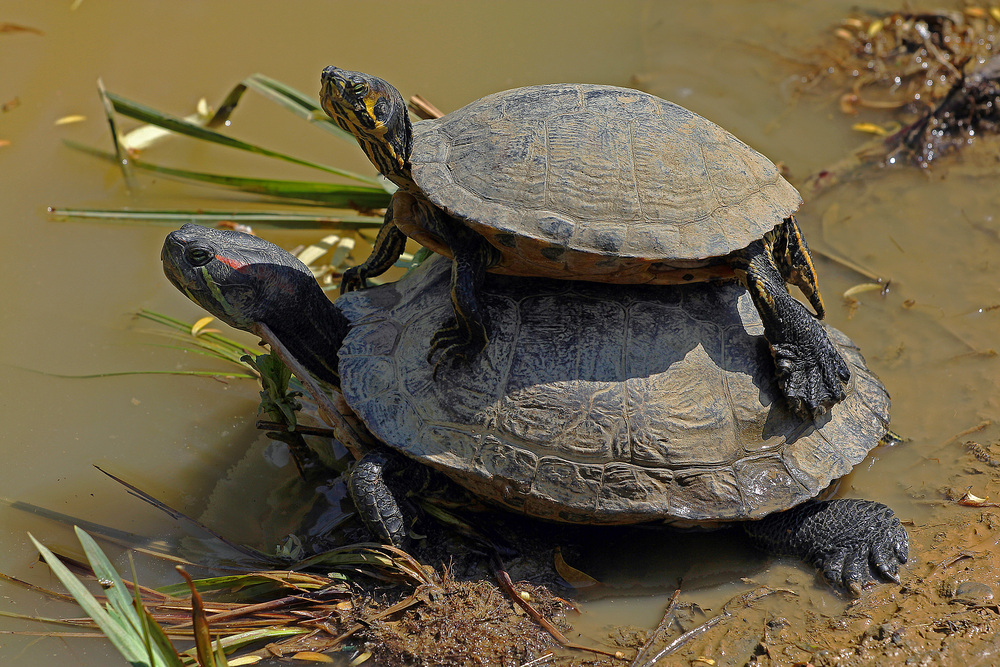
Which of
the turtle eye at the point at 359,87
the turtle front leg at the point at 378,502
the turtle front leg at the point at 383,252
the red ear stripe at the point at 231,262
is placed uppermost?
the turtle eye at the point at 359,87

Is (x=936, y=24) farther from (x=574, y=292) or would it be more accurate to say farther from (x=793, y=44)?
(x=574, y=292)

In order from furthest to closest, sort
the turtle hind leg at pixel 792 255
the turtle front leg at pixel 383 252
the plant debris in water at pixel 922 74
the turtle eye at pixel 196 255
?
the plant debris in water at pixel 922 74
the turtle front leg at pixel 383 252
the turtle eye at pixel 196 255
the turtle hind leg at pixel 792 255

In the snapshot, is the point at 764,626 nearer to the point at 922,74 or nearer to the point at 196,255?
the point at 196,255

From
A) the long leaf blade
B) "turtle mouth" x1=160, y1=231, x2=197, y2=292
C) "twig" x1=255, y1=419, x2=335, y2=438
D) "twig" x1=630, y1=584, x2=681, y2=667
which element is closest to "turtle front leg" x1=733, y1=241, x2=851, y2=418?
"twig" x1=630, y1=584, x2=681, y2=667

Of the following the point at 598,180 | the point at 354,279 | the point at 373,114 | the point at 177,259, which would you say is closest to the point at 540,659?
the point at 598,180

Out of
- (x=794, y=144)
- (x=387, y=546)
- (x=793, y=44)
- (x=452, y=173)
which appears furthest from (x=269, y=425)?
(x=793, y=44)

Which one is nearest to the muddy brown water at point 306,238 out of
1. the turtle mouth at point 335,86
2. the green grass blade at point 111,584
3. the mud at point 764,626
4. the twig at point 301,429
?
the mud at point 764,626

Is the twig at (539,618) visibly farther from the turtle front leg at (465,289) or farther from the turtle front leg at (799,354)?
the turtle front leg at (799,354)
